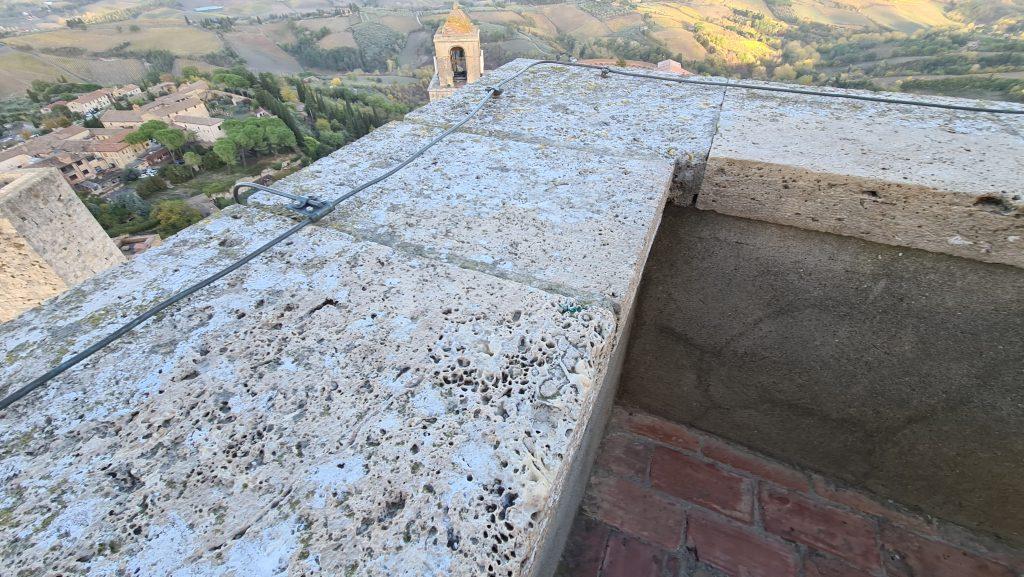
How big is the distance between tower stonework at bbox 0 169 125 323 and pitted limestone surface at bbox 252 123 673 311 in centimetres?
316

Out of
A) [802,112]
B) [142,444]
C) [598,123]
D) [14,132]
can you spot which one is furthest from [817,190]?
[14,132]

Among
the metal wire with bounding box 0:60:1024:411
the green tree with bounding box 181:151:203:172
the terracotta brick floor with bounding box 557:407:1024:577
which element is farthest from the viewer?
the green tree with bounding box 181:151:203:172

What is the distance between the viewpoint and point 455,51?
26359 mm

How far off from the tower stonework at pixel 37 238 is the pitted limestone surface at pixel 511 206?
3.16 meters

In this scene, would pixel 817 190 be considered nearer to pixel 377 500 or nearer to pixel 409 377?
pixel 409 377

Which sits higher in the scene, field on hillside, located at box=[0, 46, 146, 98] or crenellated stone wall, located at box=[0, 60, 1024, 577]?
crenellated stone wall, located at box=[0, 60, 1024, 577]

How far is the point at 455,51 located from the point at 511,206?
94.5ft

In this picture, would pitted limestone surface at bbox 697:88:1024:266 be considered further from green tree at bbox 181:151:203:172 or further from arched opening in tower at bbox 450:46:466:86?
green tree at bbox 181:151:203:172

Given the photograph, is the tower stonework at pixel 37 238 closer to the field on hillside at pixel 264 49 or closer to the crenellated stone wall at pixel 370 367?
the crenellated stone wall at pixel 370 367

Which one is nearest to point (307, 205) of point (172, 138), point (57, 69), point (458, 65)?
point (458, 65)

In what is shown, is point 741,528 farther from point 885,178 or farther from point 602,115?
point 602,115

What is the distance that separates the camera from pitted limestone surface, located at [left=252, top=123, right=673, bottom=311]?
1.03 metres

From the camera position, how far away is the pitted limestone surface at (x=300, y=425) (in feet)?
1.97

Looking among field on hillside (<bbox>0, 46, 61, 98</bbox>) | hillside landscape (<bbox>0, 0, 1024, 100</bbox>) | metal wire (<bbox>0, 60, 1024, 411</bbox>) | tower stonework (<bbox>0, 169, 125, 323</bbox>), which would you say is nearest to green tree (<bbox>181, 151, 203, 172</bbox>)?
hillside landscape (<bbox>0, 0, 1024, 100</bbox>)
